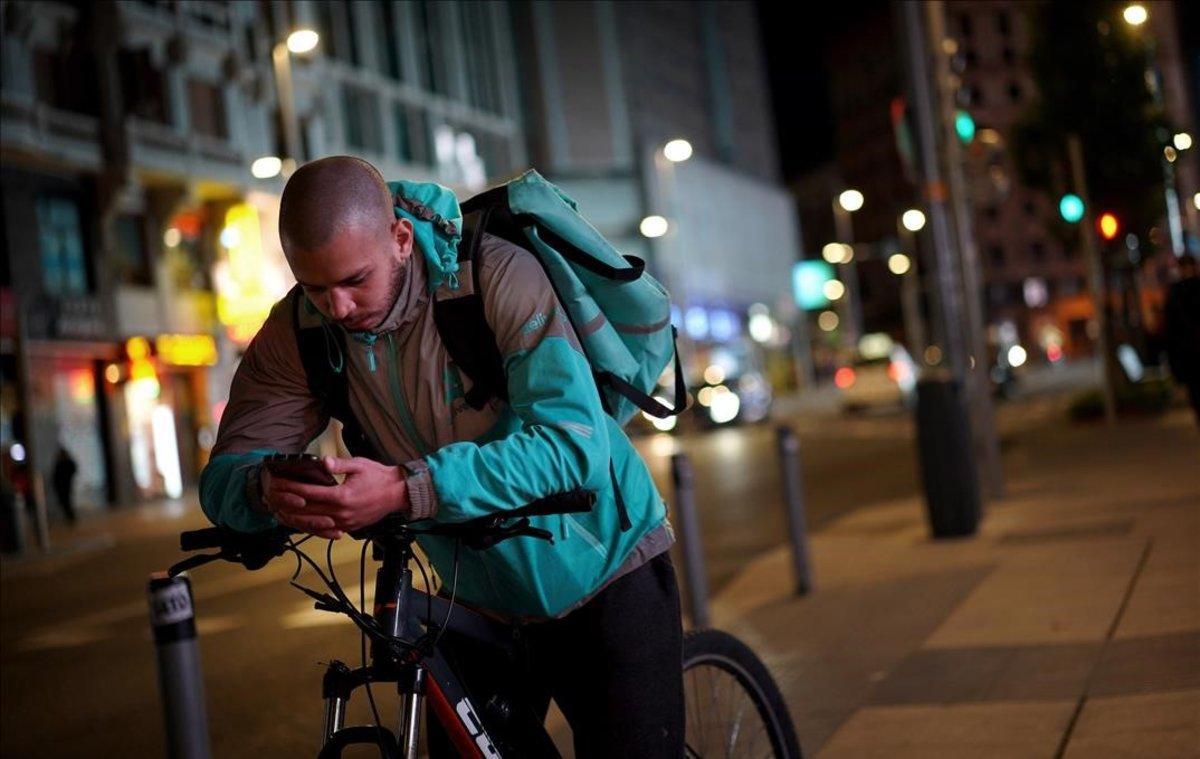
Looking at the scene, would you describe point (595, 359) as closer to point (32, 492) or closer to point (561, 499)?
point (561, 499)

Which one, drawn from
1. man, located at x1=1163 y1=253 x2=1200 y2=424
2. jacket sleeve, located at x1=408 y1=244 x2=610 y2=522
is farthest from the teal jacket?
man, located at x1=1163 y1=253 x2=1200 y2=424

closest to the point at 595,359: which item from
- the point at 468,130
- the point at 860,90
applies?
the point at 468,130

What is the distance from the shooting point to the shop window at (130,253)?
491 inches

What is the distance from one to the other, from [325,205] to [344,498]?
1.75 ft

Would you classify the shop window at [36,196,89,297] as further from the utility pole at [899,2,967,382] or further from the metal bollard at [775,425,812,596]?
the utility pole at [899,2,967,382]

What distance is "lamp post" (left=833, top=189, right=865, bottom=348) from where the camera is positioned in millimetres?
81438

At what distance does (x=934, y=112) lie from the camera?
14.2 meters

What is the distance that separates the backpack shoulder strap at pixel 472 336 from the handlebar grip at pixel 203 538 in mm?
504

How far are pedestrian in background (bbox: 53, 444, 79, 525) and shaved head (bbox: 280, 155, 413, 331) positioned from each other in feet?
12.7

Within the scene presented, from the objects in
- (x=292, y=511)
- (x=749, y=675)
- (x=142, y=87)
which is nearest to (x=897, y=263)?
(x=142, y=87)

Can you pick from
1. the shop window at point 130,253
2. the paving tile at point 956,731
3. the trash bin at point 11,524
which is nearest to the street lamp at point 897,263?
the shop window at point 130,253

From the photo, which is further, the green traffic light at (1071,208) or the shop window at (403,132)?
the green traffic light at (1071,208)

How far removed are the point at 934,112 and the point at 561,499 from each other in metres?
12.2

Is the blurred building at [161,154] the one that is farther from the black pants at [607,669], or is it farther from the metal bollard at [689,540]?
the black pants at [607,669]
